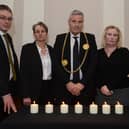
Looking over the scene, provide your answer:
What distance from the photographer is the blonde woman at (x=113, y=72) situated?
3604 millimetres

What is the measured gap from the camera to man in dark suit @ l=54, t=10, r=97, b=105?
368cm

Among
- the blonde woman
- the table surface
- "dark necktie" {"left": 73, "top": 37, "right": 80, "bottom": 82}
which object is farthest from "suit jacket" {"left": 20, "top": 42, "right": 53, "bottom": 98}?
the table surface

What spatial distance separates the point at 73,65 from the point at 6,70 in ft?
2.73

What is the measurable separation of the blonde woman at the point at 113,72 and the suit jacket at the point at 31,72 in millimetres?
670

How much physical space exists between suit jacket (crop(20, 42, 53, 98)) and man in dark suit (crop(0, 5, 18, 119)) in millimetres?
223

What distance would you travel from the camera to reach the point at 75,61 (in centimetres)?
371

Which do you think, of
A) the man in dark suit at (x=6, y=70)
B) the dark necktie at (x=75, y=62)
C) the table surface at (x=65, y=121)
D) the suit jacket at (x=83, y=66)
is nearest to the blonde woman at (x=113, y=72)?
the suit jacket at (x=83, y=66)

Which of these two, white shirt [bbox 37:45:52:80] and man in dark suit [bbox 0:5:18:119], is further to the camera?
white shirt [bbox 37:45:52:80]

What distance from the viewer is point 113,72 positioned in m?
3.63

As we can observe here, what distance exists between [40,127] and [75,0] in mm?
2955

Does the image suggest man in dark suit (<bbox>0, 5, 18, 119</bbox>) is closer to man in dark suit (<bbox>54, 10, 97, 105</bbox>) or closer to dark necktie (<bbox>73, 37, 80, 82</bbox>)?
man in dark suit (<bbox>54, 10, 97, 105</bbox>)

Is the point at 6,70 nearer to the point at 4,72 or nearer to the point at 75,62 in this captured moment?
the point at 4,72

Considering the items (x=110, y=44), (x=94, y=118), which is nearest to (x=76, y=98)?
(x=110, y=44)

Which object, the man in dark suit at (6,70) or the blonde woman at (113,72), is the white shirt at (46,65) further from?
the blonde woman at (113,72)
